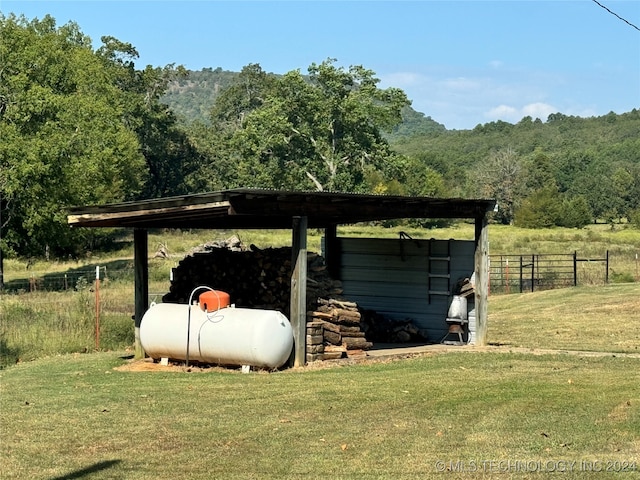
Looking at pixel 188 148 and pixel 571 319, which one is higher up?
pixel 188 148

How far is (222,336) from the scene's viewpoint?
14.2 m

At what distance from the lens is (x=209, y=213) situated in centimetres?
1433

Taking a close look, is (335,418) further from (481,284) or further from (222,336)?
(481,284)

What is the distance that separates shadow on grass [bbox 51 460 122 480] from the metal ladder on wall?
11134mm

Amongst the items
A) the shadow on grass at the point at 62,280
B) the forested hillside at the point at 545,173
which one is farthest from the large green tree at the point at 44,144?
the forested hillside at the point at 545,173

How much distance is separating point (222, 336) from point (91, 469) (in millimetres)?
6147

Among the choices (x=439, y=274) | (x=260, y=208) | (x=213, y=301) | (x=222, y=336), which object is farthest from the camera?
(x=439, y=274)

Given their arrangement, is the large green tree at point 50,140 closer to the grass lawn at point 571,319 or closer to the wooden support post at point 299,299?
the grass lawn at point 571,319

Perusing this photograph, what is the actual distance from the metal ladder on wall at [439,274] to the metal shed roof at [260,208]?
1232mm

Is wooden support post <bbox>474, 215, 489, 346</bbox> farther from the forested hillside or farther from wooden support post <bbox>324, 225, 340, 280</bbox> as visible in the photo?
the forested hillside

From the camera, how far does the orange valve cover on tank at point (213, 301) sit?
1476 cm

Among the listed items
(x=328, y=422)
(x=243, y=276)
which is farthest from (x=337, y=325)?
(x=328, y=422)

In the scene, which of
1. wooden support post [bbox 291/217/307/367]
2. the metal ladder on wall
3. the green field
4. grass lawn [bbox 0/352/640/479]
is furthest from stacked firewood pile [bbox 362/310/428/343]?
wooden support post [bbox 291/217/307/367]

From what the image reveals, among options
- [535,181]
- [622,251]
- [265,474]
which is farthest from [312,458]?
[535,181]
